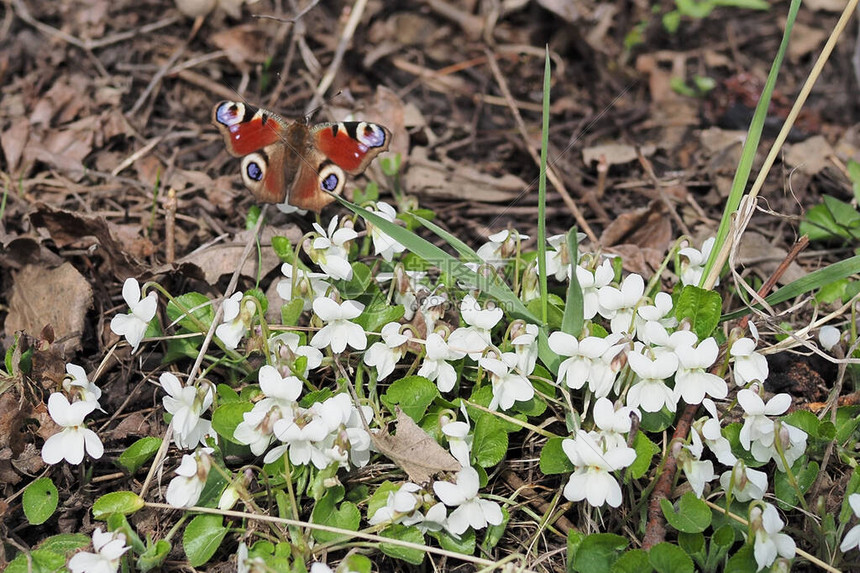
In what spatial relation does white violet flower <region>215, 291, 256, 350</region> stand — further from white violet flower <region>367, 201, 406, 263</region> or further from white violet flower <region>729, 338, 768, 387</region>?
white violet flower <region>729, 338, 768, 387</region>

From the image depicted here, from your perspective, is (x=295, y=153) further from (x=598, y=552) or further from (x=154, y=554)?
(x=598, y=552)

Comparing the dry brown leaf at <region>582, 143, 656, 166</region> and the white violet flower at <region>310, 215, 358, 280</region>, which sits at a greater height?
the white violet flower at <region>310, 215, 358, 280</region>

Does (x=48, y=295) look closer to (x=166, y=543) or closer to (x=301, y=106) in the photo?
(x=166, y=543)

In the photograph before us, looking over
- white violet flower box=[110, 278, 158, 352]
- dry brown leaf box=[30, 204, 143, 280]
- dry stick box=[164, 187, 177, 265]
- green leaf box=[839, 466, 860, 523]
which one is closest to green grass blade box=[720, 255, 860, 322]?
green leaf box=[839, 466, 860, 523]

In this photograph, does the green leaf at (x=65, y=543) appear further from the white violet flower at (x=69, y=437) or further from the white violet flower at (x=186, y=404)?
the white violet flower at (x=186, y=404)

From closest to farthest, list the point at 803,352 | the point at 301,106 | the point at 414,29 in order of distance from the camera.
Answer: the point at 803,352 → the point at 301,106 → the point at 414,29

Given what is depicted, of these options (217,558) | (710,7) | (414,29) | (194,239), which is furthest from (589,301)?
(710,7)

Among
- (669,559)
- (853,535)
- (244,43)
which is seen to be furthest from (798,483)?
(244,43)
